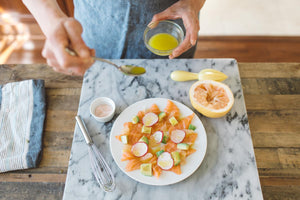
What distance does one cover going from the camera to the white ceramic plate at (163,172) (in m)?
1.06

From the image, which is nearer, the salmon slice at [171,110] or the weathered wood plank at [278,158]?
the salmon slice at [171,110]

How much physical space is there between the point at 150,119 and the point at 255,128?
70 centimetres

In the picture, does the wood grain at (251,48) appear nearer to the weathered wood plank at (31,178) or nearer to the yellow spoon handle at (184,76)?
the yellow spoon handle at (184,76)

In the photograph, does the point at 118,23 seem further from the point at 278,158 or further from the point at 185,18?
the point at 278,158

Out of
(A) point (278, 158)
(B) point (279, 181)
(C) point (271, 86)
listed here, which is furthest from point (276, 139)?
(C) point (271, 86)

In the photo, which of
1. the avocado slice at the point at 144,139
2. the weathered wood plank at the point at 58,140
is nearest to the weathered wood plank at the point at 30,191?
the weathered wood plank at the point at 58,140

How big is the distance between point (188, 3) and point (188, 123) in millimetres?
619

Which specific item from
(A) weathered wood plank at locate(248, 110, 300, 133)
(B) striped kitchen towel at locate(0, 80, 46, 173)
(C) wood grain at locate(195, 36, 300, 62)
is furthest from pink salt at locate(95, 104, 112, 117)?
(C) wood grain at locate(195, 36, 300, 62)

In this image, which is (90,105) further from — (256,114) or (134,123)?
(256,114)

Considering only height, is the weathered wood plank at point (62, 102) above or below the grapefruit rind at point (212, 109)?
above

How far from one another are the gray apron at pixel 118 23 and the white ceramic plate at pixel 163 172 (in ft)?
1.22

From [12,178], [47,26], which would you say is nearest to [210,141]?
[47,26]

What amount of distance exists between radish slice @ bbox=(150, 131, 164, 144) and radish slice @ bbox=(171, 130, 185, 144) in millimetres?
55

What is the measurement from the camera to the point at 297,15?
9.29 feet
